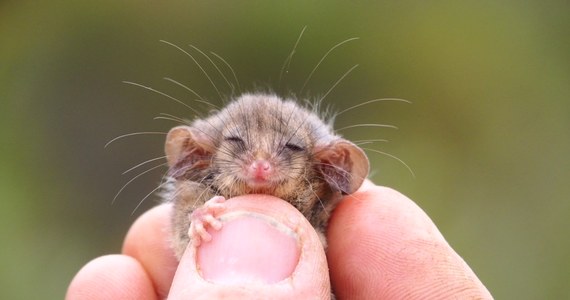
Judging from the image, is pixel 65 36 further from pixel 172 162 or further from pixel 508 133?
pixel 508 133

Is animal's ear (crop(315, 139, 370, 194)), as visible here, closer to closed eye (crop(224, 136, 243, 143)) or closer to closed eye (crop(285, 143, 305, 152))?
closed eye (crop(285, 143, 305, 152))

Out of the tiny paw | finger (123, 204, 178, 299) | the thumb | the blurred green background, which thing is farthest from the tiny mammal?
the blurred green background

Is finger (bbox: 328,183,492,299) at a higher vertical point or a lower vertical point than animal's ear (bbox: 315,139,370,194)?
lower

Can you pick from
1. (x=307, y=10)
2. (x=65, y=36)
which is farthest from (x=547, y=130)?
(x=65, y=36)

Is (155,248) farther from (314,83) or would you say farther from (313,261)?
(314,83)

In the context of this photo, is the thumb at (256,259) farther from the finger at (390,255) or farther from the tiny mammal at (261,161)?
the finger at (390,255)

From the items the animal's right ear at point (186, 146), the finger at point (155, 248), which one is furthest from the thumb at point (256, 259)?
the finger at point (155, 248)
